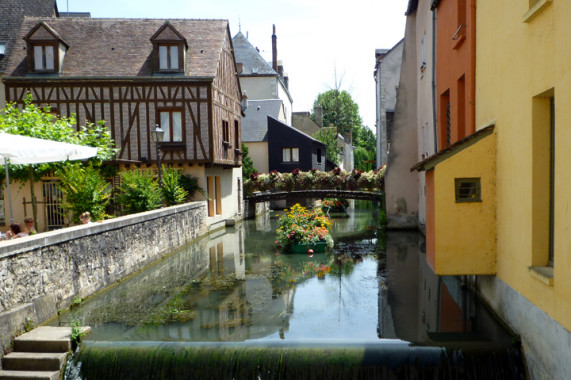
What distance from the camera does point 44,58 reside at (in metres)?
19.3

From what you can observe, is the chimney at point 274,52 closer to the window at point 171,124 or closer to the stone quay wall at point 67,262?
the window at point 171,124

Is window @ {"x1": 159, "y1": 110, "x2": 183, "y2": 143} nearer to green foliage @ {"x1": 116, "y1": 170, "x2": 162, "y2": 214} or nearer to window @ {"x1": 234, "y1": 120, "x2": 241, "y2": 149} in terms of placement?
green foliage @ {"x1": 116, "y1": 170, "x2": 162, "y2": 214}

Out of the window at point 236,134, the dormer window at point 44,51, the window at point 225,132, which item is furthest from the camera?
the window at point 236,134

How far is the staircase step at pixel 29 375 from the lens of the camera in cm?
637

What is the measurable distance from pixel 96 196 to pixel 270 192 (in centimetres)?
1507

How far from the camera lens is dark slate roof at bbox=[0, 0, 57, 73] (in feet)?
72.8

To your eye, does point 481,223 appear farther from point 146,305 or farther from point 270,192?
point 270,192

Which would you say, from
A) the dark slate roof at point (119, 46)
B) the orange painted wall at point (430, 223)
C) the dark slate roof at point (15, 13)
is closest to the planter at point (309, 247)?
the orange painted wall at point (430, 223)

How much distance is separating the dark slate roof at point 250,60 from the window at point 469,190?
126 ft

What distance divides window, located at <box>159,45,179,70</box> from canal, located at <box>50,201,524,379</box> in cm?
872

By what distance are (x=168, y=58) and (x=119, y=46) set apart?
2.42 metres

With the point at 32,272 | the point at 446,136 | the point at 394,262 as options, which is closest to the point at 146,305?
Result: the point at 32,272

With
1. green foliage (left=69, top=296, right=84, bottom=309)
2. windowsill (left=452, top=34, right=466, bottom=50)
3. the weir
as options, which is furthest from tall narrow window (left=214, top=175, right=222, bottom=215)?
the weir

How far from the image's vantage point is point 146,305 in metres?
9.38
